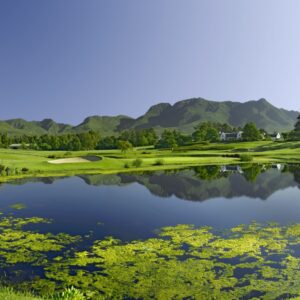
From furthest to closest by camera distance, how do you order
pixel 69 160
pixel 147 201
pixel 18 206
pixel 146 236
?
1. pixel 69 160
2. pixel 147 201
3. pixel 18 206
4. pixel 146 236

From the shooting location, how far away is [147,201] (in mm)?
53781

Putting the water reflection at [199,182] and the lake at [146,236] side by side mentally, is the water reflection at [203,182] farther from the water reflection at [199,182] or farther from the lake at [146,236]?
the lake at [146,236]

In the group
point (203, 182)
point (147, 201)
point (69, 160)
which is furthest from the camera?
point (69, 160)

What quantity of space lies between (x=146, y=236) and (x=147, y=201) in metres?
19.2

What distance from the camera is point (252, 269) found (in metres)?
25.5

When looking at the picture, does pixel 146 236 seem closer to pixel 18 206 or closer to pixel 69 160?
pixel 18 206

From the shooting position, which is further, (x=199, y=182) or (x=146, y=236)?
(x=199, y=182)

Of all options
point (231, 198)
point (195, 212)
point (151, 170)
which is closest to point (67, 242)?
point (195, 212)

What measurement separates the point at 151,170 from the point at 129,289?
7329 cm

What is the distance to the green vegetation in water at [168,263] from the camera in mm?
22125

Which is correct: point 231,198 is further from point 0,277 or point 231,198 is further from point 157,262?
point 0,277

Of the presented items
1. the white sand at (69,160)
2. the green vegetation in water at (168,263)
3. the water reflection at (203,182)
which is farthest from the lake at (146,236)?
the white sand at (69,160)

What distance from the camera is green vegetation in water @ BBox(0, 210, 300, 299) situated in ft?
72.6

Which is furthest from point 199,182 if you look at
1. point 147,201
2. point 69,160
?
point 69,160
